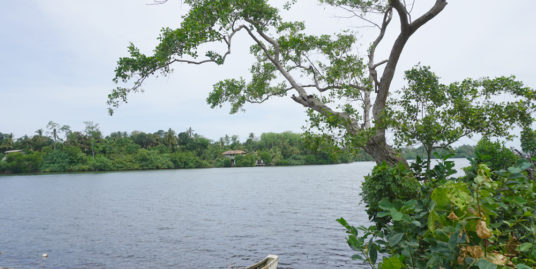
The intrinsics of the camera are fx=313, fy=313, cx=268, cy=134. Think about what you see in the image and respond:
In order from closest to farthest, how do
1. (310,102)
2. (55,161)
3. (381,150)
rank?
1. (381,150)
2. (310,102)
3. (55,161)

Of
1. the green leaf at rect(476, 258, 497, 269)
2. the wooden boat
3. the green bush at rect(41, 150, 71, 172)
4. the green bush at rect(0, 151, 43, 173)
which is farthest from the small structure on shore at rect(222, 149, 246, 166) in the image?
the green leaf at rect(476, 258, 497, 269)

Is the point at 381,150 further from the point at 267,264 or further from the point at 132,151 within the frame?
the point at 132,151

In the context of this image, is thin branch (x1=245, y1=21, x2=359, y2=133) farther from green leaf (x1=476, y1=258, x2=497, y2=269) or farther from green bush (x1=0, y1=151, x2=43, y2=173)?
green bush (x1=0, y1=151, x2=43, y2=173)

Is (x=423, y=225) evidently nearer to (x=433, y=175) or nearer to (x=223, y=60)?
(x=433, y=175)

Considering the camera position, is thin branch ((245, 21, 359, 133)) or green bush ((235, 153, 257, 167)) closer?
thin branch ((245, 21, 359, 133))

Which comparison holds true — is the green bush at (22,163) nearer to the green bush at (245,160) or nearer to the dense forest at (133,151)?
the dense forest at (133,151)

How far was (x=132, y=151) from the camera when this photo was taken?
329ft

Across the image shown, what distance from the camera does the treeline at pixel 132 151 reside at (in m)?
89.1

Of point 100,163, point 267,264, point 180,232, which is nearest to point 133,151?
point 100,163

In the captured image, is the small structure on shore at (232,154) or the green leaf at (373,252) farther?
the small structure on shore at (232,154)

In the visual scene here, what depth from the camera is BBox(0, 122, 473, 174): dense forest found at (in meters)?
89.1

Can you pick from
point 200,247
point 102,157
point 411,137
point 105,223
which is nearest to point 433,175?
point 411,137

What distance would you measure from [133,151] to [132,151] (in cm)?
30

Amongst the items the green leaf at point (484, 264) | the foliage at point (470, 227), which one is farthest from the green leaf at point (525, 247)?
the green leaf at point (484, 264)
